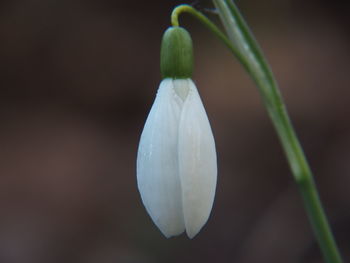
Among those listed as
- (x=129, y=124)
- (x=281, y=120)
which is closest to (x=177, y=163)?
(x=281, y=120)

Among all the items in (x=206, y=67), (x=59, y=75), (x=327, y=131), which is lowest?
(x=327, y=131)

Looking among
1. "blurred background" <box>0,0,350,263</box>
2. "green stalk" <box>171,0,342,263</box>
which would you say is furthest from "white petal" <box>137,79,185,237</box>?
"blurred background" <box>0,0,350,263</box>

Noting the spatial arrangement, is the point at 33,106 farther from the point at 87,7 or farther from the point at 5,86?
the point at 87,7

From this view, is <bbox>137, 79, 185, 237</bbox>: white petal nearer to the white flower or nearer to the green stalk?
the white flower

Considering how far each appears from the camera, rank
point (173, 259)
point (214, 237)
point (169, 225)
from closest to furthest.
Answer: point (169, 225) < point (173, 259) < point (214, 237)

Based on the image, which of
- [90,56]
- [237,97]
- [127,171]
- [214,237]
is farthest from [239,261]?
[90,56]
